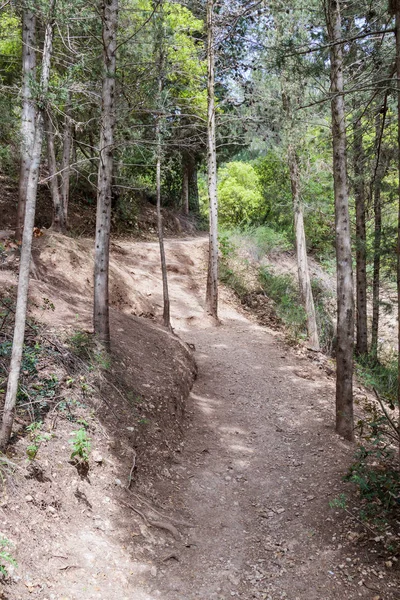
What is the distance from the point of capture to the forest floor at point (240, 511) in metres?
4.29

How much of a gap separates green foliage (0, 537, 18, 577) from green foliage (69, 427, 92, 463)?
1363mm

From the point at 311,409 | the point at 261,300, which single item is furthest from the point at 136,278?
the point at 311,409

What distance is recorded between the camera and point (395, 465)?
20.6 feet

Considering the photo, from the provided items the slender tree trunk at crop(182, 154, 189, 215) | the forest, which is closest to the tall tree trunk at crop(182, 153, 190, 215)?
the slender tree trunk at crop(182, 154, 189, 215)

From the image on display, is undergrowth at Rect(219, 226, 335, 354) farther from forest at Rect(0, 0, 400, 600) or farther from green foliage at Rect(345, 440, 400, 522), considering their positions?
green foliage at Rect(345, 440, 400, 522)

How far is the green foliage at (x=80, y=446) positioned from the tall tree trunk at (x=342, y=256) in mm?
4632

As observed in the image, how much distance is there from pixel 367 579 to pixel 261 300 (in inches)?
536

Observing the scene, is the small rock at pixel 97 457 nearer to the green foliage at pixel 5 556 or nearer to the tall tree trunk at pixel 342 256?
the green foliage at pixel 5 556

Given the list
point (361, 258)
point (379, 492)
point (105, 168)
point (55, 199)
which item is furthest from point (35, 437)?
point (361, 258)

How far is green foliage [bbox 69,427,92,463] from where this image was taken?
5016 mm

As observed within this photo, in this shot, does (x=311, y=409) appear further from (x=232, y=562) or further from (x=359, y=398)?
(x=232, y=562)

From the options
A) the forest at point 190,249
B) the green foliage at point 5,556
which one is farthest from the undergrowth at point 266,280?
the green foliage at point 5,556

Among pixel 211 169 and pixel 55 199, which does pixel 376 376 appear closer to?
pixel 211 169

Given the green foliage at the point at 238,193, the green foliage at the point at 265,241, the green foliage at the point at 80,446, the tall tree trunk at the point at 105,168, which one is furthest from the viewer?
the green foliage at the point at 238,193
